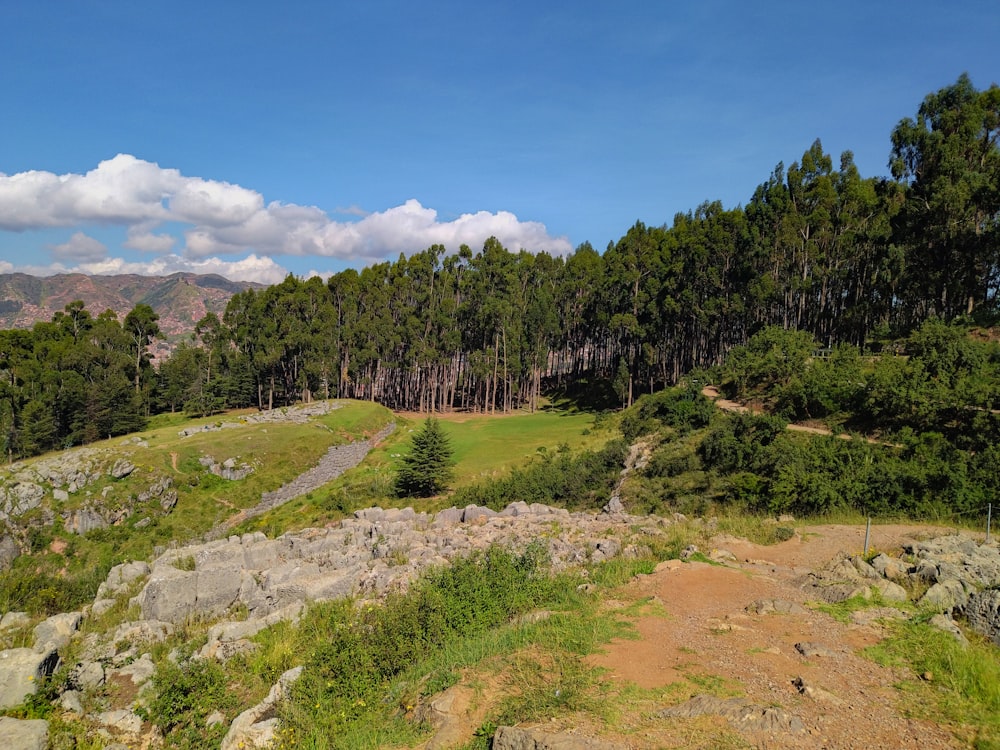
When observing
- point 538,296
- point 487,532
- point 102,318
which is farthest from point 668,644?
point 102,318

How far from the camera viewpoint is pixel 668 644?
29.7 ft

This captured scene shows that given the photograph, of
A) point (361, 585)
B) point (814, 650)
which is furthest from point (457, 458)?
point (814, 650)

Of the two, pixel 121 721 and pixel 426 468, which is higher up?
pixel 121 721

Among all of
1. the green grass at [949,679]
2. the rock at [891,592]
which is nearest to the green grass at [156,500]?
the green grass at [949,679]

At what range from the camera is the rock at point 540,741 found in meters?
6.16

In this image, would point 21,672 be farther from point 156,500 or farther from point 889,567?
point 156,500

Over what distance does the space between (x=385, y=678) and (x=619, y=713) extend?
12.8 ft

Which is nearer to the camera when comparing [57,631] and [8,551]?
[57,631]

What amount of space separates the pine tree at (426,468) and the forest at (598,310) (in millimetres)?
19285

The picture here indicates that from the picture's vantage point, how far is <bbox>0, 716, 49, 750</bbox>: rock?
297 inches

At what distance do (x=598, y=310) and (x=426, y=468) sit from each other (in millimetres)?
44729

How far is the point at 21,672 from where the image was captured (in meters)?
9.06

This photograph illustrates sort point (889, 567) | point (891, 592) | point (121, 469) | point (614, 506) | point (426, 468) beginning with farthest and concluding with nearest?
point (121, 469) < point (426, 468) < point (614, 506) < point (889, 567) < point (891, 592)

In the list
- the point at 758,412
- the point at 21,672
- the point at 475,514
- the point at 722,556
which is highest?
the point at 758,412
